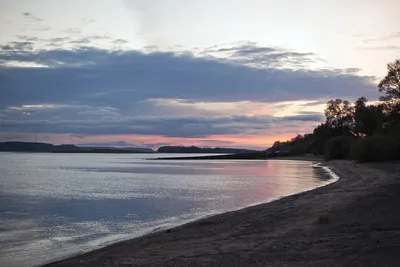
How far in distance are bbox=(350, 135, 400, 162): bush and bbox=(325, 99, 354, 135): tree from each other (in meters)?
47.0

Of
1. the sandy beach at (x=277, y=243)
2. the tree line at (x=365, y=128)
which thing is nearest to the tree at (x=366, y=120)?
the tree line at (x=365, y=128)

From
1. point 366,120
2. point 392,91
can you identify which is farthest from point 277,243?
point 366,120

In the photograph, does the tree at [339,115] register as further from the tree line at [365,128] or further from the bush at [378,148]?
the bush at [378,148]

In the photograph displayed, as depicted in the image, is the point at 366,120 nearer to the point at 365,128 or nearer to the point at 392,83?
the point at 365,128

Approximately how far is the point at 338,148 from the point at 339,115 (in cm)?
2377

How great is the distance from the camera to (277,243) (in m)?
11.9

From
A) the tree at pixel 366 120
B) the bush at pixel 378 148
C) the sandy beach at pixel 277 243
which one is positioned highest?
the tree at pixel 366 120

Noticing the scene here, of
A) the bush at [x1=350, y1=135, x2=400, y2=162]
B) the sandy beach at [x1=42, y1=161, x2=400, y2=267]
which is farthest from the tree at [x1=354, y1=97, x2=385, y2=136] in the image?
the sandy beach at [x1=42, y1=161, x2=400, y2=267]

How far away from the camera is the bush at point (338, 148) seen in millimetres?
93562

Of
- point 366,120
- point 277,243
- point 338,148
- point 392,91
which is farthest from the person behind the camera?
point 366,120

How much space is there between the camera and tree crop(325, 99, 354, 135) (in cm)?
11646

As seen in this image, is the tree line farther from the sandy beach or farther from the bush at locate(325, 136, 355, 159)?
the sandy beach

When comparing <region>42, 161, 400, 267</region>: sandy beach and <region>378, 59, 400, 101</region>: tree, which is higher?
<region>378, 59, 400, 101</region>: tree

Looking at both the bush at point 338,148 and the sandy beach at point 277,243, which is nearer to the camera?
the sandy beach at point 277,243
